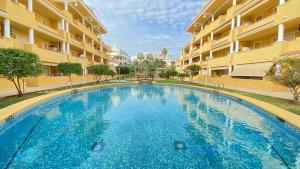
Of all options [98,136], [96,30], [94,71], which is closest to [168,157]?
[98,136]

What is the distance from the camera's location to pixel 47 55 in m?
19.5

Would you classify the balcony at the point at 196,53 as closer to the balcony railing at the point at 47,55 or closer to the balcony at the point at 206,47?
the balcony at the point at 206,47

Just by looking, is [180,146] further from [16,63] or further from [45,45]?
[45,45]

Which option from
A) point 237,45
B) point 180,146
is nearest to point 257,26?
point 237,45

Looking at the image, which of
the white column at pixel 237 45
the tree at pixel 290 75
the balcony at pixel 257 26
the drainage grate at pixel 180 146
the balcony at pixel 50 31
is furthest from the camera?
the white column at pixel 237 45

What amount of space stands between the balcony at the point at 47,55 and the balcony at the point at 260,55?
24.4 m

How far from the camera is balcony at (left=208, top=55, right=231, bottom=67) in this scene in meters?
23.0

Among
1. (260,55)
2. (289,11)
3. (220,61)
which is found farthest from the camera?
(220,61)

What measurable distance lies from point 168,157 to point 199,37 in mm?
33949

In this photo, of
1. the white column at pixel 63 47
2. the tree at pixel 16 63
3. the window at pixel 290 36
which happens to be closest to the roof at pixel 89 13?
the white column at pixel 63 47

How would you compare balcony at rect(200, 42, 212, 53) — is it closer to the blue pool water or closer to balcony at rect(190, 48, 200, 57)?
balcony at rect(190, 48, 200, 57)

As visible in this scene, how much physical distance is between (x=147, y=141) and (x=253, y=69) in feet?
57.8

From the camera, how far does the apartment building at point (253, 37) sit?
48.1 ft

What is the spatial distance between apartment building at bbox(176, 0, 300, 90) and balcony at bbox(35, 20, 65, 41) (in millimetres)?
24130
